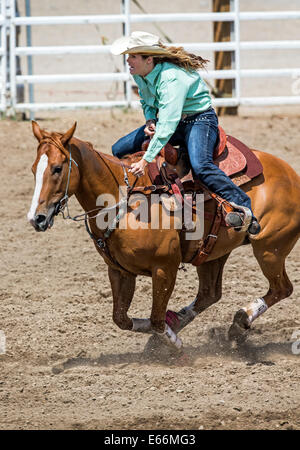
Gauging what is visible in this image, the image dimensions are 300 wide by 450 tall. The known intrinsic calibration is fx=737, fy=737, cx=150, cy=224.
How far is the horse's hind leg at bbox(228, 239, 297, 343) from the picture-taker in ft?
18.5

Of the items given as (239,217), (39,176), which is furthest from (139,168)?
(239,217)

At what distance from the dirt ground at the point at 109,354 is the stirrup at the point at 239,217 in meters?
1.07

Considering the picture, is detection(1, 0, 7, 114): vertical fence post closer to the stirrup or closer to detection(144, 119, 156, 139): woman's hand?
detection(144, 119, 156, 139): woman's hand

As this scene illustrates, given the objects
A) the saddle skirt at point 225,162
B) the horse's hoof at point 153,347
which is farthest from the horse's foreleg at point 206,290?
the saddle skirt at point 225,162

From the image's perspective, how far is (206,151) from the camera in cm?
508

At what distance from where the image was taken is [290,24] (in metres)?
23.6

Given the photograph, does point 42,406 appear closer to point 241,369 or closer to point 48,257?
point 241,369

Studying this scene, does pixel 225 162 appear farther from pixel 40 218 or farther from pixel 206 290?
pixel 40 218

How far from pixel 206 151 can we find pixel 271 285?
133cm

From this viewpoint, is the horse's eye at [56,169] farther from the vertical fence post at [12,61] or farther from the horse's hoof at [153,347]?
the vertical fence post at [12,61]

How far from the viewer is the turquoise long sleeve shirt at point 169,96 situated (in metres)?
4.81

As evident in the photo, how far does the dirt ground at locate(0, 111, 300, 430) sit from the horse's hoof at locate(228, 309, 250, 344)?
0.31 feet

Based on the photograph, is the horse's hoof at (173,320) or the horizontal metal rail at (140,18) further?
the horizontal metal rail at (140,18)

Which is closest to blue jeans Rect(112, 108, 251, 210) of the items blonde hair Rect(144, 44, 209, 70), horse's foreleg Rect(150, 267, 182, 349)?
blonde hair Rect(144, 44, 209, 70)
